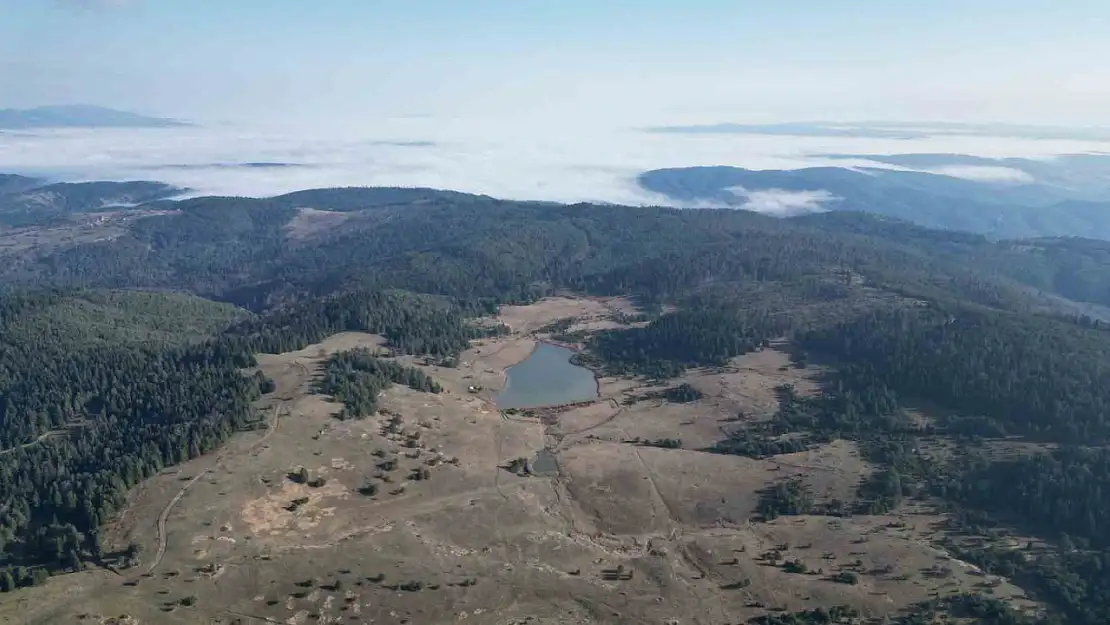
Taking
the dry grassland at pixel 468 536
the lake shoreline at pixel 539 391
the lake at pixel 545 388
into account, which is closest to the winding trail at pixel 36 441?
the dry grassland at pixel 468 536

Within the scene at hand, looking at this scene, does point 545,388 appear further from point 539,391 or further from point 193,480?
point 193,480

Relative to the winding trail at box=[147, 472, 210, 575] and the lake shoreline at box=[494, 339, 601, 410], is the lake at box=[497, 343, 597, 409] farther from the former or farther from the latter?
the winding trail at box=[147, 472, 210, 575]

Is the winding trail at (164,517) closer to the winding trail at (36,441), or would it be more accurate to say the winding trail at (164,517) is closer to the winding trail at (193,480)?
the winding trail at (193,480)

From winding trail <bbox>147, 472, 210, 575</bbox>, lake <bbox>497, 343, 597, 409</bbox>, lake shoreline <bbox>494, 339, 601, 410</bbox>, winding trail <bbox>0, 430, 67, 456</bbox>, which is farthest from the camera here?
lake <bbox>497, 343, 597, 409</bbox>

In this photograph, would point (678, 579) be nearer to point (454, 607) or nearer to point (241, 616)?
point (454, 607)

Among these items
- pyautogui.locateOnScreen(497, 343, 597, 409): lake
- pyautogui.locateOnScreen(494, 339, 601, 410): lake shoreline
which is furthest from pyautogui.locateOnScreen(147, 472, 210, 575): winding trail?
pyautogui.locateOnScreen(497, 343, 597, 409): lake

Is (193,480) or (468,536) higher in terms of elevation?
(193,480)

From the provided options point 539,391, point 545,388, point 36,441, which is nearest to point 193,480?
point 36,441

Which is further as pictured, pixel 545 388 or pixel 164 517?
pixel 545 388

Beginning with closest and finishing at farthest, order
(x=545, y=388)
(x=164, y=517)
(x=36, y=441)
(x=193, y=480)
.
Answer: (x=164, y=517), (x=193, y=480), (x=36, y=441), (x=545, y=388)

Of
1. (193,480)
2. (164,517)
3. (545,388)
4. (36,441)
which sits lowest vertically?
(545,388)

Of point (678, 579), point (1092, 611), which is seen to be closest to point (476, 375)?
point (678, 579)

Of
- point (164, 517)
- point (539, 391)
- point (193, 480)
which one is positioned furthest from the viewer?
point (539, 391)
